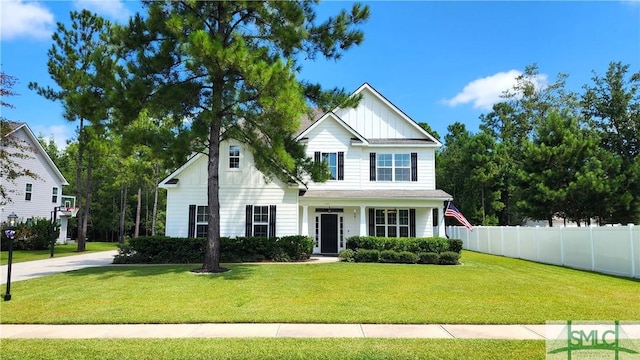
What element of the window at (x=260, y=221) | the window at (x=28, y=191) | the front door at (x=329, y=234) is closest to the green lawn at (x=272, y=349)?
the window at (x=260, y=221)

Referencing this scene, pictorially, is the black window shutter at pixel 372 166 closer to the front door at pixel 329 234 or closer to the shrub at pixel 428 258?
the front door at pixel 329 234

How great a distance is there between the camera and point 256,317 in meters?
7.07

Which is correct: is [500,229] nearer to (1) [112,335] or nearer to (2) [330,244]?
(2) [330,244]

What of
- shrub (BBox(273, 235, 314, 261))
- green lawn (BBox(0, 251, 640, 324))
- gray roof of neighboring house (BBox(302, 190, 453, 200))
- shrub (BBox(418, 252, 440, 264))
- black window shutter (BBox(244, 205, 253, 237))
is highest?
gray roof of neighboring house (BBox(302, 190, 453, 200))

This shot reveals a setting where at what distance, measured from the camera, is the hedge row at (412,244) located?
16781 mm

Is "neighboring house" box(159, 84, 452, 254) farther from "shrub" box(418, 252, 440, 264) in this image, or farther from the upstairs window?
"shrub" box(418, 252, 440, 264)

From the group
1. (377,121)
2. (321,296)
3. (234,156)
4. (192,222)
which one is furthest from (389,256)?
(192,222)

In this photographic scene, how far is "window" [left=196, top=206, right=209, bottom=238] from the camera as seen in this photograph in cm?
1792

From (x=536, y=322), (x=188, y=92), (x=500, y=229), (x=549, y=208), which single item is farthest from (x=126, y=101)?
(x=549, y=208)

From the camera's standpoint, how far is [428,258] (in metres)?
16.6

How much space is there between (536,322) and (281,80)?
8.39 meters

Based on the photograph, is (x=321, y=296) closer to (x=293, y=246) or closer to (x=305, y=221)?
(x=293, y=246)

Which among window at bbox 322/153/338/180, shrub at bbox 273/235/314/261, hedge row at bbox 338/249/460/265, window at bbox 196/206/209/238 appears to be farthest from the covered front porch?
window at bbox 196/206/209/238

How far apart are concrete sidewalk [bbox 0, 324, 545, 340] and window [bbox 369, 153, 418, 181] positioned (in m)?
14.1
